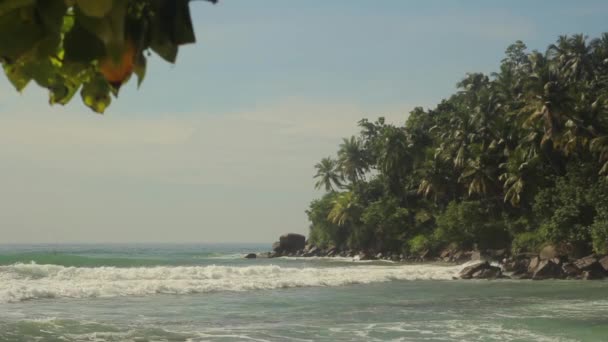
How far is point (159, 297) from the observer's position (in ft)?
60.9

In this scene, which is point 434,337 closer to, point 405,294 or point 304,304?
point 304,304

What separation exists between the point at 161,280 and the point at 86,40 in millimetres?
22307

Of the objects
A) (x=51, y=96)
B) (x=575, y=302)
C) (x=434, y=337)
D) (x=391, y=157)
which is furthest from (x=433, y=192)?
(x=51, y=96)

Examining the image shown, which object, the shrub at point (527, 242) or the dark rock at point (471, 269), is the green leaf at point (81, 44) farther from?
the shrub at point (527, 242)

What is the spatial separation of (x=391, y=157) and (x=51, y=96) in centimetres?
4799

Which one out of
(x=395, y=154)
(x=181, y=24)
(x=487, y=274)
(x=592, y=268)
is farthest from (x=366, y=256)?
(x=181, y=24)

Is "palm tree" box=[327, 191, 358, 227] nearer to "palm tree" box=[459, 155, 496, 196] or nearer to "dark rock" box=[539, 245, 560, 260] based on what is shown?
"palm tree" box=[459, 155, 496, 196]

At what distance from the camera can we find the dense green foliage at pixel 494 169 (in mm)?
31469

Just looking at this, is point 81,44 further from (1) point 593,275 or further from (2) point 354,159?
(2) point 354,159

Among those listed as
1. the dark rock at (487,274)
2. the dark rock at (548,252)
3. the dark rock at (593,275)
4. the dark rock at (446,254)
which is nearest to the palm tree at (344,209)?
the dark rock at (446,254)

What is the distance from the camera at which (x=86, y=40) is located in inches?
31.2

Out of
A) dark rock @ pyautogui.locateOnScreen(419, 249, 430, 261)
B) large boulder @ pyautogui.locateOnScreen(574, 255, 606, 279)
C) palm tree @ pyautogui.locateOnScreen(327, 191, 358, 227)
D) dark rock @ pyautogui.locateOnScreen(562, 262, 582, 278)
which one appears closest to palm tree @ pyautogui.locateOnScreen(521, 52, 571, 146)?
large boulder @ pyautogui.locateOnScreen(574, 255, 606, 279)

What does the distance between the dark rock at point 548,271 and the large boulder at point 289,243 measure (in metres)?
38.7

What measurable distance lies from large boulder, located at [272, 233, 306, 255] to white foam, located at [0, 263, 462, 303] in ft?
114
